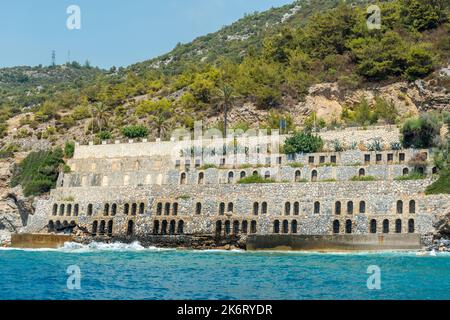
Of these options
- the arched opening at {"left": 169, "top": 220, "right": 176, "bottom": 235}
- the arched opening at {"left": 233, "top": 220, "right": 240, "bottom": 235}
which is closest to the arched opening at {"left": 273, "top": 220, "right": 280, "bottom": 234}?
the arched opening at {"left": 233, "top": 220, "right": 240, "bottom": 235}

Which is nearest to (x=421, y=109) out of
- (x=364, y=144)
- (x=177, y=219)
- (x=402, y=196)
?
(x=364, y=144)

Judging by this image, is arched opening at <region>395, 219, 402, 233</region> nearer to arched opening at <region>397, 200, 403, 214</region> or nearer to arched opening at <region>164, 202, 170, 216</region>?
arched opening at <region>397, 200, 403, 214</region>

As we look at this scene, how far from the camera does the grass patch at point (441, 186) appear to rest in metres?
46.0

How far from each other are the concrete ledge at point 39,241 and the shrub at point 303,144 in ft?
64.4

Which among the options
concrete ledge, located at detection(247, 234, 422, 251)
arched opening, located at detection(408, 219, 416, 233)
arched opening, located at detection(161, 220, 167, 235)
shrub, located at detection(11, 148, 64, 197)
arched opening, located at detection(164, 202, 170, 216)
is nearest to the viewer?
concrete ledge, located at detection(247, 234, 422, 251)

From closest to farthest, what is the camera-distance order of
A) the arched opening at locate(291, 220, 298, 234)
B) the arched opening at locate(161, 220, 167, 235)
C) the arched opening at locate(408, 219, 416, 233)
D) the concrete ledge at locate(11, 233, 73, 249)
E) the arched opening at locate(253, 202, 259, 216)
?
the arched opening at locate(408, 219, 416, 233) < the arched opening at locate(291, 220, 298, 234) < the arched opening at locate(253, 202, 259, 216) < the arched opening at locate(161, 220, 167, 235) < the concrete ledge at locate(11, 233, 73, 249)

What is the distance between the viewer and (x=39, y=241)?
175ft

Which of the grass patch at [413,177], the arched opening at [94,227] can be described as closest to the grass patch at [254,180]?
the grass patch at [413,177]

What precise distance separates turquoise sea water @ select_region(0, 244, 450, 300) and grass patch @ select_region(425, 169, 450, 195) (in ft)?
20.6

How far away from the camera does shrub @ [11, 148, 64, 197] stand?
209 feet

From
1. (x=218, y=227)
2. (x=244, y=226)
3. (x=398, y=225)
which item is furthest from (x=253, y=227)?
(x=398, y=225)

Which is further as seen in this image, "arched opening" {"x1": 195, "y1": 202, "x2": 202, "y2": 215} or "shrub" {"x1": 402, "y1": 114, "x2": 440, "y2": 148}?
"shrub" {"x1": 402, "y1": 114, "x2": 440, "y2": 148}

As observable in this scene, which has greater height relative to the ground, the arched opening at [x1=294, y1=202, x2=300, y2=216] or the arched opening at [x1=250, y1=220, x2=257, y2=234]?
the arched opening at [x1=294, y1=202, x2=300, y2=216]

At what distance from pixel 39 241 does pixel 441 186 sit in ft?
98.5
